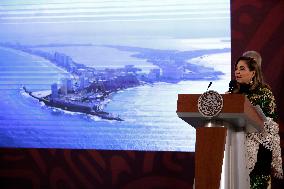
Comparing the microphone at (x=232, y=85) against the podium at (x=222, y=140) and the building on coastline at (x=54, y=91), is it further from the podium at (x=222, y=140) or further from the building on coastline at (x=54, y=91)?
the building on coastline at (x=54, y=91)

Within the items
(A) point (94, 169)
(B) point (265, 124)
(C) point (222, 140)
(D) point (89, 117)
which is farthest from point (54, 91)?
(C) point (222, 140)

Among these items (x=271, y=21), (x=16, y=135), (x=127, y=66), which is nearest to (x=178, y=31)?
(x=127, y=66)

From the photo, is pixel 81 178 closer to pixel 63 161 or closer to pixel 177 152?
pixel 63 161

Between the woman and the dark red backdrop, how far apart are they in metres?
1.36

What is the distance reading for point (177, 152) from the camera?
370cm

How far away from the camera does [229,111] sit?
5.59 ft

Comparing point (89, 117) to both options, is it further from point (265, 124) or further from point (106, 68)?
point (265, 124)

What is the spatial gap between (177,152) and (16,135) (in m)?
1.37

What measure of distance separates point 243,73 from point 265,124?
27 cm

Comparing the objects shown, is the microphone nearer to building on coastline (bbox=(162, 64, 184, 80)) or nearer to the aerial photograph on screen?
the aerial photograph on screen

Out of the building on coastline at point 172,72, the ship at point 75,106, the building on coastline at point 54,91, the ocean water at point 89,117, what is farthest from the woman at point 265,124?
the building on coastline at point 54,91

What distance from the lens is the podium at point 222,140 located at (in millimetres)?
1699

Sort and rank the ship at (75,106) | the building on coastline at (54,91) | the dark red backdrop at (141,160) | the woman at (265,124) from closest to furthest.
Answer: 1. the woman at (265,124)
2. the dark red backdrop at (141,160)
3. the ship at (75,106)
4. the building on coastline at (54,91)

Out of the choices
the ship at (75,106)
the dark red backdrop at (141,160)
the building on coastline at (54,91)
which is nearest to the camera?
the dark red backdrop at (141,160)
